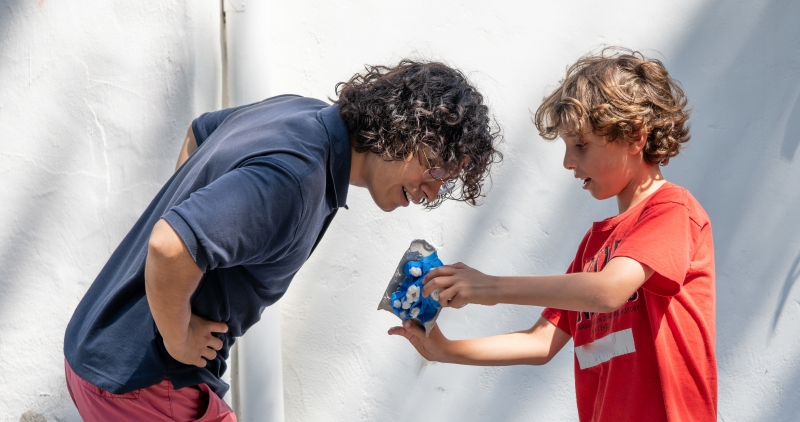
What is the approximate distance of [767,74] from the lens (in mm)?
2268

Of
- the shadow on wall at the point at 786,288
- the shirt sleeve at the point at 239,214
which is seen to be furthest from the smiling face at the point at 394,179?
the shadow on wall at the point at 786,288

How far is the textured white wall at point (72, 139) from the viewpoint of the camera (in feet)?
8.34

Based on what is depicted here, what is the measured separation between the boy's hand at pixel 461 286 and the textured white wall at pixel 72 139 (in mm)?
1226

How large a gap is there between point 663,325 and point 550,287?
0.27 metres

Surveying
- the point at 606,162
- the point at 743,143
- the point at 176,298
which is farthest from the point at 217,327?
the point at 743,143

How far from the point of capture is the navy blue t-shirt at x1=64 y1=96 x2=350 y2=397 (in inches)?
55.5

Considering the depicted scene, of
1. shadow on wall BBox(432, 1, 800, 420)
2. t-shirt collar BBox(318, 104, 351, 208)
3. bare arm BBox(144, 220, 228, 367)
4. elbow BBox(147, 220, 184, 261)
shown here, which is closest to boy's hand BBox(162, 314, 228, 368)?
bare arm BBox(144, 220, 228, 367)

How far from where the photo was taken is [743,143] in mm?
2301

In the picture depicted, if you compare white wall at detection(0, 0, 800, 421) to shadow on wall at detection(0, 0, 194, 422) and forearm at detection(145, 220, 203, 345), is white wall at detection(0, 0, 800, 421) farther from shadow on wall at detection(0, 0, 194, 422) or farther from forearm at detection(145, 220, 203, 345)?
forearm at detection(145, 220, 203, 345)

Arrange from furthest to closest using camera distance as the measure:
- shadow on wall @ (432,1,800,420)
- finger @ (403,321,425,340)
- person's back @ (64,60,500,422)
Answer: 1. shadow on wall @ (432,1,800,420)
2. finger @ (403,321,425,340)
3. person's back @ (64,60,500,422)

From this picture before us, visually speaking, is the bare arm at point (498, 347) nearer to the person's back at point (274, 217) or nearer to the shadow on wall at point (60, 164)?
the person's back at point (274, 217)

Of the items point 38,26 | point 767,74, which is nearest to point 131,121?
point 38,26

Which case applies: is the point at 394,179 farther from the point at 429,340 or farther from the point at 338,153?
the point at 429,340

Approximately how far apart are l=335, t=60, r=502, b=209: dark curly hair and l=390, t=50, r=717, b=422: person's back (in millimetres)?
248
